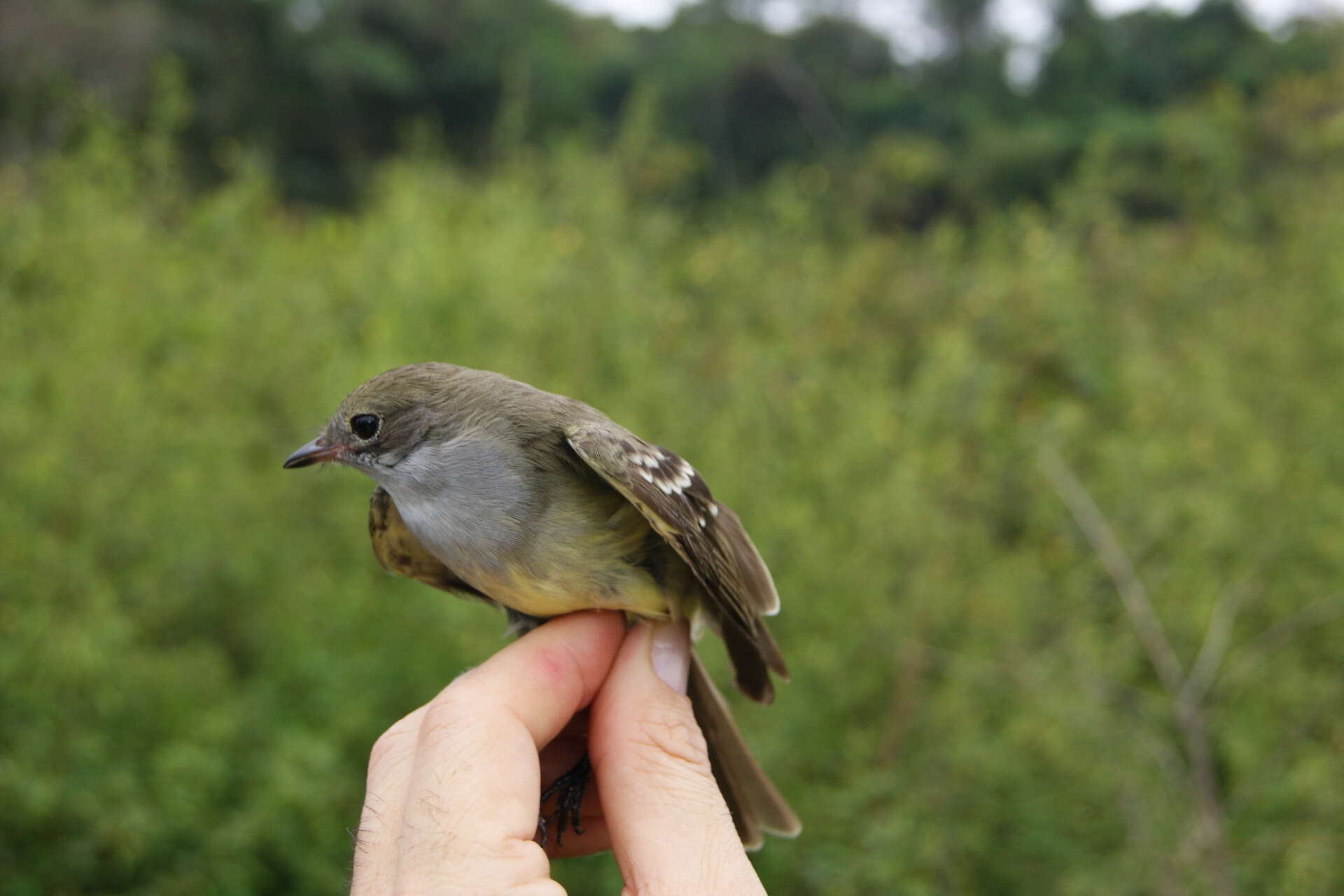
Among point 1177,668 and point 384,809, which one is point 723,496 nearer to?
point 1177,668

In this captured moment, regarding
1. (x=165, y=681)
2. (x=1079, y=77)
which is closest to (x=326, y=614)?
(x=165, y=681)

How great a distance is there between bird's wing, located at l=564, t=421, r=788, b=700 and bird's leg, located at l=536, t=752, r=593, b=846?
363 millimetres

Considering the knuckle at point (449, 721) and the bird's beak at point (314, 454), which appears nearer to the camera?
the knuckle at point (449, 721)

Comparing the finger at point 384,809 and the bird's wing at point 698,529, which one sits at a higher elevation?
the bird's wing at point 698,529

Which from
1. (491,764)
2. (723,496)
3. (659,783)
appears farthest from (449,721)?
(723,496)

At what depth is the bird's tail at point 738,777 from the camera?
179cm

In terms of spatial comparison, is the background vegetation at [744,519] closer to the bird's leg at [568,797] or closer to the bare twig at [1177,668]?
the bare twig at [1177,668]

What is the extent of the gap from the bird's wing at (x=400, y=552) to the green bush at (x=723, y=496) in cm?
121

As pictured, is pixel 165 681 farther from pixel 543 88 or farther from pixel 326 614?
pixel 543 88

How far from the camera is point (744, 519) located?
3.40 m

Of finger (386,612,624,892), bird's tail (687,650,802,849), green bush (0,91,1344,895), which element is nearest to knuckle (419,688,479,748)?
finger (386,612,624,892)

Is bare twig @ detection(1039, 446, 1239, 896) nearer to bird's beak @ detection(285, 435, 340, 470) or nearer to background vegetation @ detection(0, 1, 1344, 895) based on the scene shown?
background vegetation @ detection(0, 1, 1344, 895)

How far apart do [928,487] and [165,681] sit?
8.87ft

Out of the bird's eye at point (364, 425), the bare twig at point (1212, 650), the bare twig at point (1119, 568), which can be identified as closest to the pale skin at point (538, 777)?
the bird's eye at point (364, 425)
